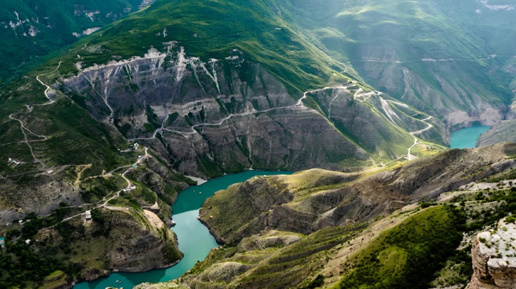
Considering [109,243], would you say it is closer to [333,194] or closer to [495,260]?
[333,194]

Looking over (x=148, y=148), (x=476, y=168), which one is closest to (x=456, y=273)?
(x=476, y=168)

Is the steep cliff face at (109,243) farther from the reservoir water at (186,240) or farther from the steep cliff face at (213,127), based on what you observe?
the steep cliff face at (213,127)

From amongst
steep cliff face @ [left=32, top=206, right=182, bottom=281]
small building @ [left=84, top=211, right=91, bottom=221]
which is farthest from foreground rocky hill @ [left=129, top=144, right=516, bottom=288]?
small building @ [left=84, top=211, right=91, bottom=221]

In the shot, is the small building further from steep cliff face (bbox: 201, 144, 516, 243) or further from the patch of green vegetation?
the patch of green vegetation

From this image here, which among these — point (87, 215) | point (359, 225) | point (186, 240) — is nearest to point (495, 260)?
point (359, 225)

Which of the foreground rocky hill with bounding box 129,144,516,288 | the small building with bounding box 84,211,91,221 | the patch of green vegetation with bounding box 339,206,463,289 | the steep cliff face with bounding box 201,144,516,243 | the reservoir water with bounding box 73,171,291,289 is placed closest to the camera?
the patch of green vegetation with bounding box 339,206,463,289
